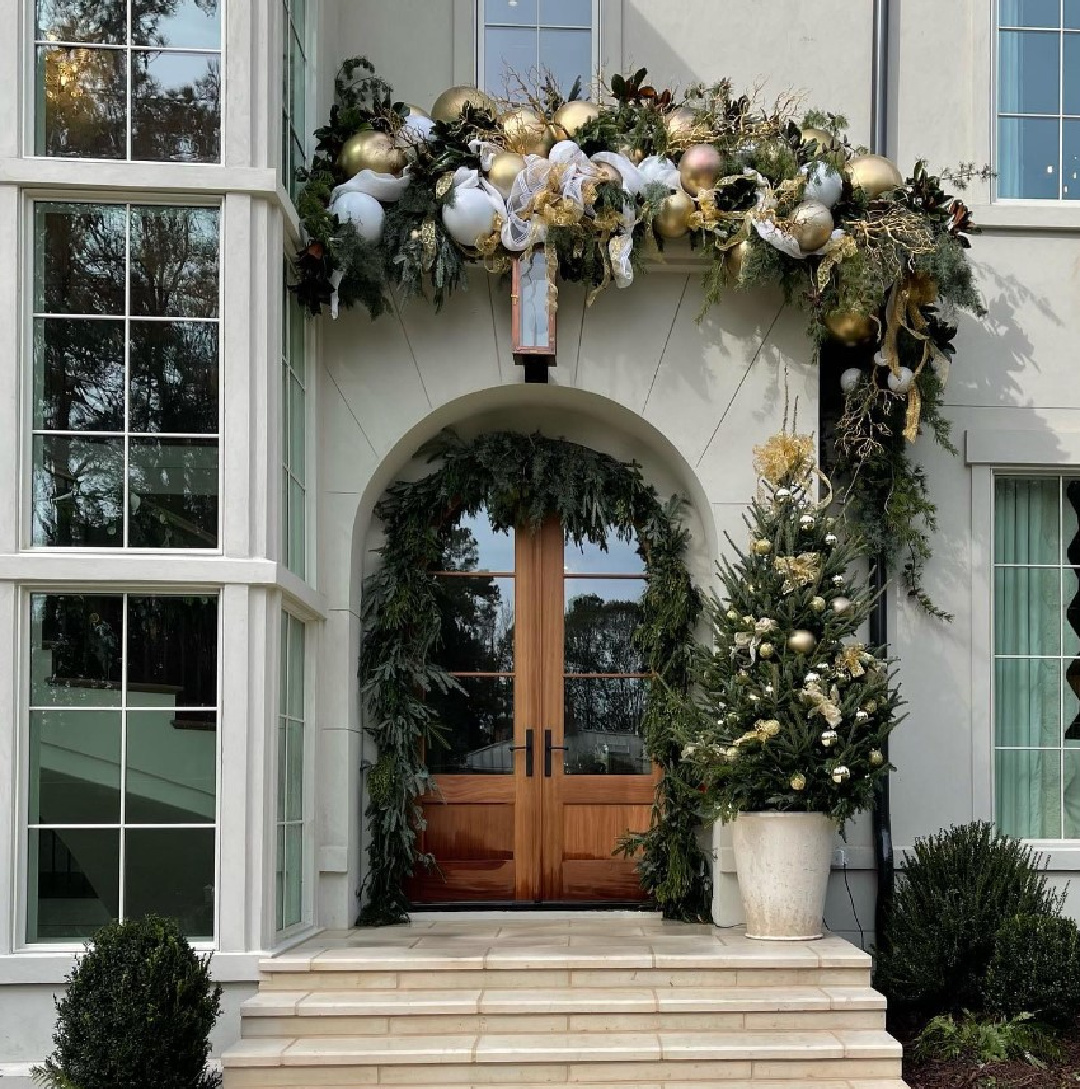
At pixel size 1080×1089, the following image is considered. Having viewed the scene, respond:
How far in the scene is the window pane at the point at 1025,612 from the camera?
8719 mm

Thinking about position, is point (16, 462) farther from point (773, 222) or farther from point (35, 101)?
point (773, 222)

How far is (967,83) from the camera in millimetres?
8812

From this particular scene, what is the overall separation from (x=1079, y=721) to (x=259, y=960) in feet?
16.2

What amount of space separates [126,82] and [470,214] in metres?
1.78

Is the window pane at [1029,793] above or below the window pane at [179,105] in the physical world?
below

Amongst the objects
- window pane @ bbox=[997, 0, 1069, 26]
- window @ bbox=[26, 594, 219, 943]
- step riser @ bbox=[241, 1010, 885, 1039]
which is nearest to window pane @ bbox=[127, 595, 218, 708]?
window @ bbox=[26, 594, 219, 943]

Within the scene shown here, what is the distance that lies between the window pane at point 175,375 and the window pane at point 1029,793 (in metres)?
4.96

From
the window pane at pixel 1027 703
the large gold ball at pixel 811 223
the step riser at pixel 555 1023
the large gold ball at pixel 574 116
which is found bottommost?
the step riser at pixel 555 1023

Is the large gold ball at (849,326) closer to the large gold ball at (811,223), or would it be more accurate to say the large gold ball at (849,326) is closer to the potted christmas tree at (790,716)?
the large gold ball at (811,223)

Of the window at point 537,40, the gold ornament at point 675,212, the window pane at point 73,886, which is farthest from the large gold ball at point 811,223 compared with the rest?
the window pane at point 73,886

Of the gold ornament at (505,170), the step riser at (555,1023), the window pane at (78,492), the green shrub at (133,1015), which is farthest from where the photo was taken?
the gold ornament at (505,170)

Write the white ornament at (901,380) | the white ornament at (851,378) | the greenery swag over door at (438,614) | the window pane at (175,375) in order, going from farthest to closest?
the greenery swag over door at (438,614) → the white ornament at (851,378) → the white ornament at (901,380) → the window pane at (175,375)

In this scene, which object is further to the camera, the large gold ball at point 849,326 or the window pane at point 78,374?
the large gold ball at point 849,326

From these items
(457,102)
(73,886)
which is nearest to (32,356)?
(73,886)
